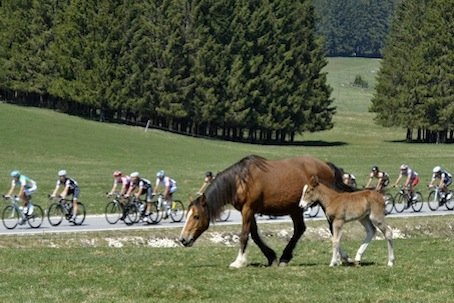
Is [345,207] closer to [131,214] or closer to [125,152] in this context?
[131,214]

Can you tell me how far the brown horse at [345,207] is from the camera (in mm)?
16938

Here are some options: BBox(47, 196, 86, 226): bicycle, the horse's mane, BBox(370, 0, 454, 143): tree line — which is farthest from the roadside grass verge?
BBox(370, 0, 454, 143): tree line

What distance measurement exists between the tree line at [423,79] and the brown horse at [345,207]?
291 ft

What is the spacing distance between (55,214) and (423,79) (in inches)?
3051

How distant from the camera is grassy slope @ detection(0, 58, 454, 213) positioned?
55.4 metres

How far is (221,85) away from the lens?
95.3m

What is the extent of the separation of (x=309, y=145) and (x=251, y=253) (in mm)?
76112

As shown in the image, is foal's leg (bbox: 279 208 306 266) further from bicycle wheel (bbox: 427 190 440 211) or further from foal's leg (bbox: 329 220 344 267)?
bicycle wheel (bbox: 427 190 440 211)

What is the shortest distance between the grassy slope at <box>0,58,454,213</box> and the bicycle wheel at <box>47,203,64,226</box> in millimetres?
4999

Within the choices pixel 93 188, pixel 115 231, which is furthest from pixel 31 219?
pixel 93 188

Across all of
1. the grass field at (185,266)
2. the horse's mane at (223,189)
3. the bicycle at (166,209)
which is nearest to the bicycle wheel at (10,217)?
the grass field at (185,266)

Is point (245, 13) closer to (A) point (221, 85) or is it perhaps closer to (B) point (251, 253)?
(A) point (221, 85)

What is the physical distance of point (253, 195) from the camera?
17.2 m

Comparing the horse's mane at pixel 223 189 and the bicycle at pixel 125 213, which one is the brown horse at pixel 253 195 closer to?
the horse's mane at pixel 223 189
